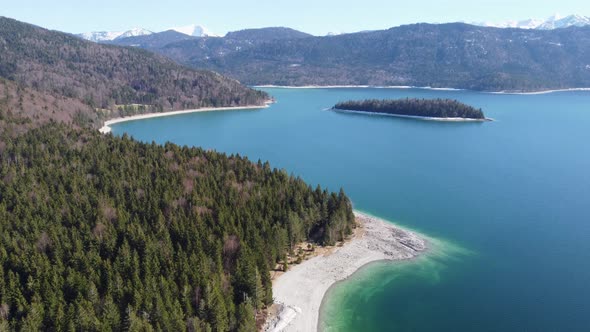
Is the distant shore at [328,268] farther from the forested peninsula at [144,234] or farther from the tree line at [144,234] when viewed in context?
the tree line at [144,234]

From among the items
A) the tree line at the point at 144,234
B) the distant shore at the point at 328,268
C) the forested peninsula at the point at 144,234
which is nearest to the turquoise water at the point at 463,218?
the distant shore at the point at 328,268

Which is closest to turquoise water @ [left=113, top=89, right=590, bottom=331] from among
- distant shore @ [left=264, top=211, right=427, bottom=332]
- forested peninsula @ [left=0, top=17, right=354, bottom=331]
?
distant shore @ [left=264, top=211, right=427, bottom=332]

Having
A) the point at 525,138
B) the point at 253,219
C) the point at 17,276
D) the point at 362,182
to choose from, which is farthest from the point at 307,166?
the point at 525,138

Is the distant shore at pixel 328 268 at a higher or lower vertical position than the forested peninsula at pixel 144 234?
lower

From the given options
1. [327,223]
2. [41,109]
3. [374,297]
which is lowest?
[374,297]

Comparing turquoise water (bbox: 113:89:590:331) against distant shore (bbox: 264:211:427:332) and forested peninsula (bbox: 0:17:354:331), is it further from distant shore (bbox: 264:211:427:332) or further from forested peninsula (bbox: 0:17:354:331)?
forested peninsula (bbox: 0:17:354:331)

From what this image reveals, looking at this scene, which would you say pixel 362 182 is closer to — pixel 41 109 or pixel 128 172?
pixel 128 172
